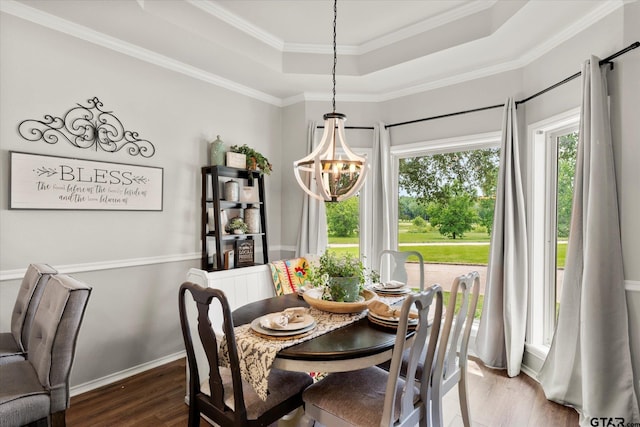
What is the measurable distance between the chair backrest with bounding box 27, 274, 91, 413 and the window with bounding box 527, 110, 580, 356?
10.7 feet

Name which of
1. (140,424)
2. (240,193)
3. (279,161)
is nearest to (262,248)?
(240,193)

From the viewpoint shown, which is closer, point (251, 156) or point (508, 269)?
point (508, 269)

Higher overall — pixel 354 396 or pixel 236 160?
pixel 236 160

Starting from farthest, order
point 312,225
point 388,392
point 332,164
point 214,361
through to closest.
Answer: point 312,225 < point 332,164 < point 214,361 < point 388,392

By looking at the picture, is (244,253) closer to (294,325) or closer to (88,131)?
(88,131)

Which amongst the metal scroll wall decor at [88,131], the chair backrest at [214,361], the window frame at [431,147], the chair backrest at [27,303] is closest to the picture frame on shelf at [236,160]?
the metal scroll wall decor at [88,131]

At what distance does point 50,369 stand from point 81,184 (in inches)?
55.8

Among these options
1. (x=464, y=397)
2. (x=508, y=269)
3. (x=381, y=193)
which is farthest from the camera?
(x=381, y=193)

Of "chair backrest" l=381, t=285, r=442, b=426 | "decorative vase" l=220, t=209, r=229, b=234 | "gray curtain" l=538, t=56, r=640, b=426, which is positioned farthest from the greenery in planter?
"gray curtain" l=538, t=56, r=640, b=426

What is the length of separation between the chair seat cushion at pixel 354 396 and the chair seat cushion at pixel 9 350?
1.56 m

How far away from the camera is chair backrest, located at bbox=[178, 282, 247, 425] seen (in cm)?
149

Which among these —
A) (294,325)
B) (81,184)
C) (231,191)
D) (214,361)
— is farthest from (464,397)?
(81,184)

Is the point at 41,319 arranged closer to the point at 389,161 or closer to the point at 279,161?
the point at 279,161

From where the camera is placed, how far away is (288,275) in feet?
10.3
